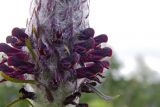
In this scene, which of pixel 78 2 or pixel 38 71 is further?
pixel 78 2

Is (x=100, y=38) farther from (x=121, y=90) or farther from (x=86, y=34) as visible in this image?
(x=121, y=90)

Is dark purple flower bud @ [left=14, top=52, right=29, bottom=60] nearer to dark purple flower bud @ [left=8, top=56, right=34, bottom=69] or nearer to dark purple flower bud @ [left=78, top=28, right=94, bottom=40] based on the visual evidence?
dark purple flower bud @ [left=8, top=56, right=34, bottom=69]

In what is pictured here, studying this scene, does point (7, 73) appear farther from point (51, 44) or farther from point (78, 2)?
point (78, 2)

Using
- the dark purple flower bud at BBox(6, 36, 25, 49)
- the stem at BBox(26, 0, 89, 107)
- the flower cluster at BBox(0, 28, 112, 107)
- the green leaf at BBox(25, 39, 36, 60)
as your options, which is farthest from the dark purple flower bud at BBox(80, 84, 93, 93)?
the dark purple flower bud at BBox(6, 36, 25, 49)

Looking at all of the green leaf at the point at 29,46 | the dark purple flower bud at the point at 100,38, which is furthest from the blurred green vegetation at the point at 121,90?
the green leaf at the point at 29,46

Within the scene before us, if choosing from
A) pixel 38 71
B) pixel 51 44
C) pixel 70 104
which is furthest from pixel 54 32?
pixel 70 104

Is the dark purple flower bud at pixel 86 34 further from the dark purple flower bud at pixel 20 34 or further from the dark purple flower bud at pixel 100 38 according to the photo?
the dark purple flower bud at pixel 20 34

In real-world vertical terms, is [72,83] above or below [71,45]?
below
